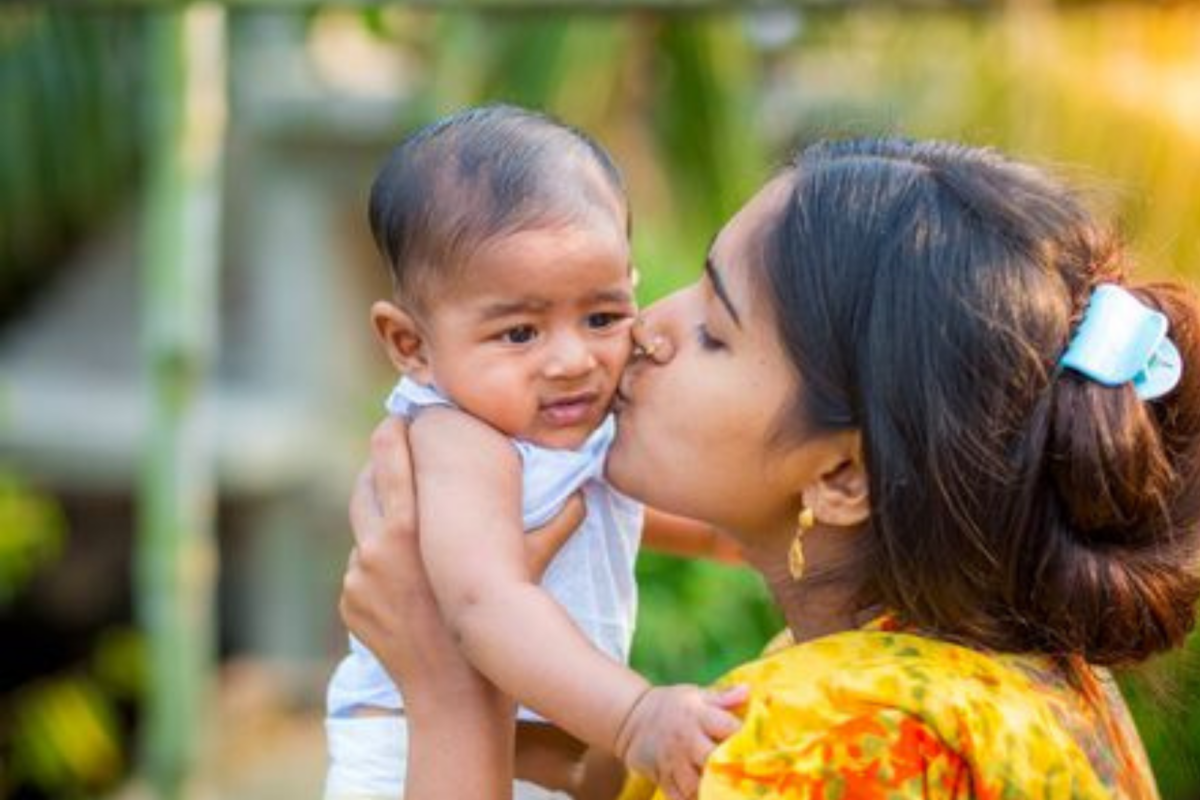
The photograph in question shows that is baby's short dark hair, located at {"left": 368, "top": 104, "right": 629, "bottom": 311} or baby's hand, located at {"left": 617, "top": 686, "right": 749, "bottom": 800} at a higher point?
baby's short dark hair, located at {"left": 368, "top": 104, "right": 629, "bottom": 311}

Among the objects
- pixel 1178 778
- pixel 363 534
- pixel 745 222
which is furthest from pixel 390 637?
pixel 1178 778

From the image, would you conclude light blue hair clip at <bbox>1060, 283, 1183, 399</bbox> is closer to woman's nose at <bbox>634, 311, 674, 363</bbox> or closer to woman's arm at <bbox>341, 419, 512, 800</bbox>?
woman's nose at <bbox>634, 311, 674, 363</bbox>

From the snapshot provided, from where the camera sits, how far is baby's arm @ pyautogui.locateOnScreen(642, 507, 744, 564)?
115 inches

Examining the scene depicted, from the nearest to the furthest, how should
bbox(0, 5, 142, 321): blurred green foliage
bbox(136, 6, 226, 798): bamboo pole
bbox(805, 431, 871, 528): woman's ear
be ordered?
bbox(805, 431, 871, 528): woman's ear < bbox(136, 6, 226, 798): bamboo pole < bbox(0, 5, 142, 321): blurred green foliage

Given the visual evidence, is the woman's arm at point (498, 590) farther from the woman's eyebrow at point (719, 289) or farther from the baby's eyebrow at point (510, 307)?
the woman's eyebrow at point (719, 289)

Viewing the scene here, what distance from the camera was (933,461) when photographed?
87.4 inches

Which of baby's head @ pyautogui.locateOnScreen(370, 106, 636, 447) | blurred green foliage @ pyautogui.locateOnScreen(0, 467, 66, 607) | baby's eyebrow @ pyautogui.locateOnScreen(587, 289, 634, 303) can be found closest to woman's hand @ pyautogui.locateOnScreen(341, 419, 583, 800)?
baby's head @ pyautogui.locateOnScreen(370, 106, 636, 447)

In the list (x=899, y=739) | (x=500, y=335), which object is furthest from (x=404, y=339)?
(x=899, y=739)

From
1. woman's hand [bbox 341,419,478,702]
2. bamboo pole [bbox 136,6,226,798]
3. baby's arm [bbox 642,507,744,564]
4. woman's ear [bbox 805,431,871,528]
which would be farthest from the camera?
bamboo pole [bbox 136,6,226,798]

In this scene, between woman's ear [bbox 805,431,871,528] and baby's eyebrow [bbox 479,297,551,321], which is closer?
woman's ear [bbox 805,431,871,528]

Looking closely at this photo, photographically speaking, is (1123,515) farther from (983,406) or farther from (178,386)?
(178,386)

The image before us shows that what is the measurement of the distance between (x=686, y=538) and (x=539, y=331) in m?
0.56

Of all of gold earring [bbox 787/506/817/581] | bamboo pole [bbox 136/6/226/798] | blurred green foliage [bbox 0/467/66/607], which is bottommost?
blurred green foliage [bbox 0/467/66/607]

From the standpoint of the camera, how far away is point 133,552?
36.2 feet
